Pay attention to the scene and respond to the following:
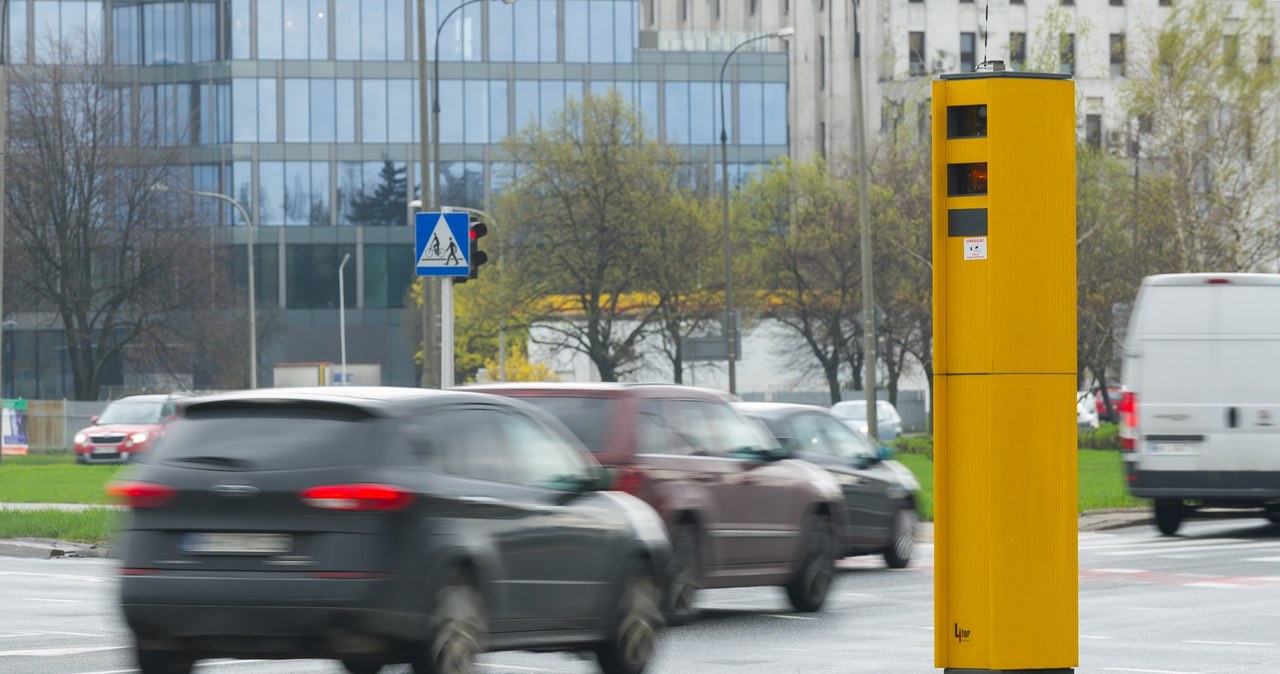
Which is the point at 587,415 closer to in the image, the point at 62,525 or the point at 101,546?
the point at 101,546

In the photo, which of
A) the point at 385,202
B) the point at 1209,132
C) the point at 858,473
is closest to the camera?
the point at 858,473

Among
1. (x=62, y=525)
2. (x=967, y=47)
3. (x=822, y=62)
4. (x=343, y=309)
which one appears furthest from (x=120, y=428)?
(x=967, y=47)

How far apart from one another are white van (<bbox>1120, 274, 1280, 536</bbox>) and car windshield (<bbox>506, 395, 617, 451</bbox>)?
973cm

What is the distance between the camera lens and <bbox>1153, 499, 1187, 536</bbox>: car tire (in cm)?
2375

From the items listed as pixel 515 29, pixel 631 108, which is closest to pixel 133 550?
pixel 631 108

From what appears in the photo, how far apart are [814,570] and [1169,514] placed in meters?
9.23

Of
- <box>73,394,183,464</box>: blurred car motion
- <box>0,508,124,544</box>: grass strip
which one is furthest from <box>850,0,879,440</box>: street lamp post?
<box>73,394,183,464</box>: blurred car motion

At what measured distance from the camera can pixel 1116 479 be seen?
36031mm

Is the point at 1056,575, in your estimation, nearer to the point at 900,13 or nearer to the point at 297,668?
the point at 297,668

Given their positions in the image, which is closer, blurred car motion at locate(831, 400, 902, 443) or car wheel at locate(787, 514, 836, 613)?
car wheel at locate(787, 514, 836, 613)

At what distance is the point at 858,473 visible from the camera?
19078 mm

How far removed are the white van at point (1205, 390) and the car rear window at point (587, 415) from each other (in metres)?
9.73

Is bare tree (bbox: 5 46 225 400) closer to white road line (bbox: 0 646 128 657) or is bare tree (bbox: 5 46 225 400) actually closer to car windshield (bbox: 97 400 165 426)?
car windshield (bbox: 97 400 165 426)

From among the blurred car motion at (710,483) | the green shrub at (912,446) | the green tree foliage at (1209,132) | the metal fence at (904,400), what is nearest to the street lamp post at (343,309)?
the metal fence at (904,400)
